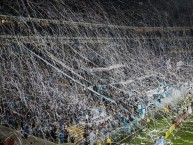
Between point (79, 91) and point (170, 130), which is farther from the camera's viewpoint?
point (79, 91)

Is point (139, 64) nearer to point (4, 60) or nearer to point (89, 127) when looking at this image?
point (4, 60)

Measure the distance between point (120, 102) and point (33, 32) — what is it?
16.6 meters

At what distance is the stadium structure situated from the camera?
1487 centimetres

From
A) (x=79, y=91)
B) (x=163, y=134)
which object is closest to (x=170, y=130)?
(x=163, y=134)

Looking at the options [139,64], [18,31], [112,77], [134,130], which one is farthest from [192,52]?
[134,130]

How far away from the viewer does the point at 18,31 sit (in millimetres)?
28391

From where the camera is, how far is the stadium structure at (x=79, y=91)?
14.9 meters

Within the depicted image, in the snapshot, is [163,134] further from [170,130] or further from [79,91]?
[79,91]

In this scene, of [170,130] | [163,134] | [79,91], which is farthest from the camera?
[79,91]

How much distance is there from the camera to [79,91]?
75.4 ft

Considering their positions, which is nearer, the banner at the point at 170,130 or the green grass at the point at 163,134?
the green grass at the point at 163,134

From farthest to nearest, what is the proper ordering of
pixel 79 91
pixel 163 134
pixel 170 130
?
1. pixel 79 91
2. pixel 170 130
3. pixel 163 134

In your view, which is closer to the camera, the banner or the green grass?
the green grass

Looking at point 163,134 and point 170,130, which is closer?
point 163,134
